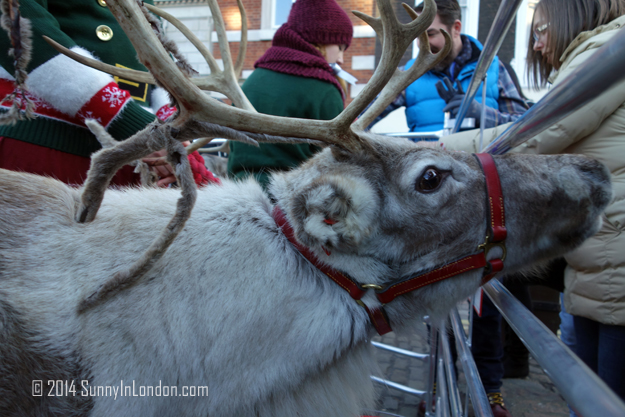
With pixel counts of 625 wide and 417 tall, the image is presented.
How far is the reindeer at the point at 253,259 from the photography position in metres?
1.37

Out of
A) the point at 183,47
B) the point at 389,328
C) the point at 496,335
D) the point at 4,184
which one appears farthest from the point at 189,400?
the point at 183,47

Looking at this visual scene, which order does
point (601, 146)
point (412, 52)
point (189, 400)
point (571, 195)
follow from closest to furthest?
point (189, 400) < point (571, 195) < point (601, 146) < point (412, 52)

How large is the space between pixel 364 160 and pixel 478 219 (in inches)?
20.0

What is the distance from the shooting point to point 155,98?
8.77 feet

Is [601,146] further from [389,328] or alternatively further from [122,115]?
[122,115]

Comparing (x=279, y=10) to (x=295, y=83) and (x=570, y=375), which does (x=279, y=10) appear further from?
(x=570, y=375)

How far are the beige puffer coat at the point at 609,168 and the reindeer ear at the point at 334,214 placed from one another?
107 cm

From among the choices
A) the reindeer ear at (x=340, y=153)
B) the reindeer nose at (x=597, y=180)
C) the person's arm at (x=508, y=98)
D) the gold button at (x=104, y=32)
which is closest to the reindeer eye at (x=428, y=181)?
the reindeer ear at (x=340, y=153)

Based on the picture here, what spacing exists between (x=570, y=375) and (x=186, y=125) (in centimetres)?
133

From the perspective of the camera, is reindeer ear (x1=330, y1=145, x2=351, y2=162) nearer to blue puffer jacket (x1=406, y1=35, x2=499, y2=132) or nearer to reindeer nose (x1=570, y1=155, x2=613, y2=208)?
reindeer nose (x1=570, y1=155, x2=613, y2=208)

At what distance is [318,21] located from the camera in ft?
10.0

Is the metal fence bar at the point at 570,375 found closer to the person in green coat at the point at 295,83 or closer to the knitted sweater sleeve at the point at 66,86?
the knitted sweater sleeve at the point at 66,86

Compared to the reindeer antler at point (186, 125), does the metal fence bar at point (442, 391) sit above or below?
below

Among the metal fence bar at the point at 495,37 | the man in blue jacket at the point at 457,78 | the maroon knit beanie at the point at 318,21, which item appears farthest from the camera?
the man in blue jacket at the point at 457,78
